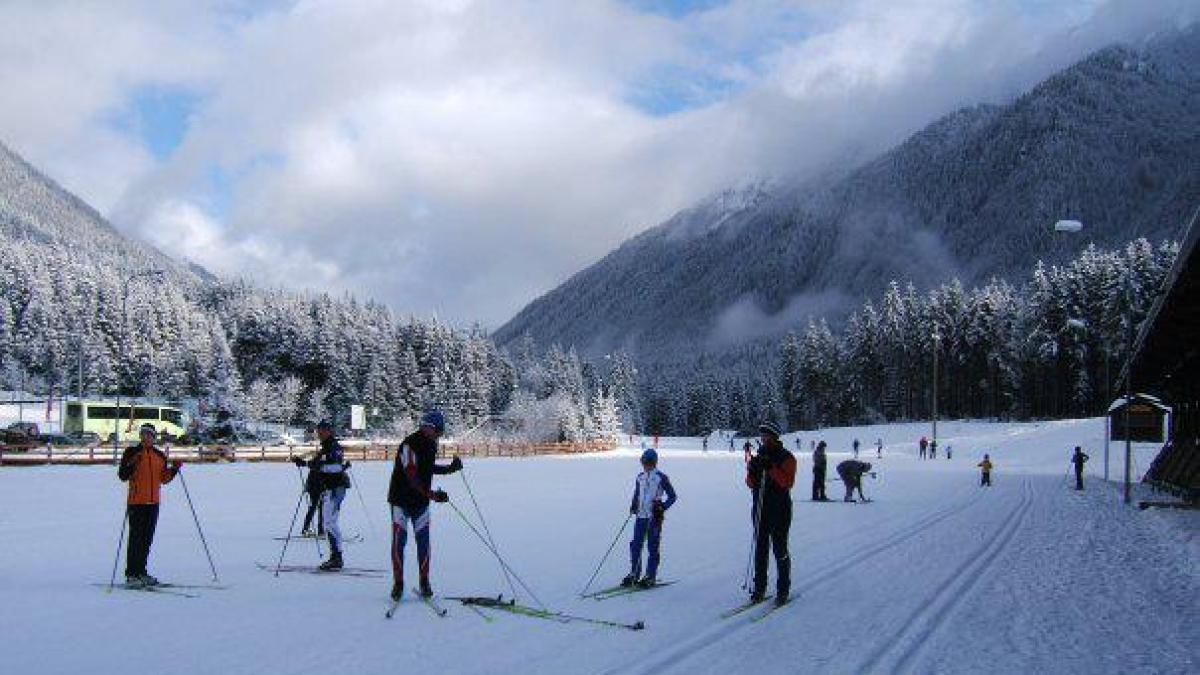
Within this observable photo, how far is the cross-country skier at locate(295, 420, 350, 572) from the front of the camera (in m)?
12.2

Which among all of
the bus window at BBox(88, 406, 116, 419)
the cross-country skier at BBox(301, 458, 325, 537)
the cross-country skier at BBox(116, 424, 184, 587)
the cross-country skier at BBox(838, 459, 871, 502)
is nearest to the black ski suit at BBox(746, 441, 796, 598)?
the cross-country skier at BBox(116, 424, 184, 587)

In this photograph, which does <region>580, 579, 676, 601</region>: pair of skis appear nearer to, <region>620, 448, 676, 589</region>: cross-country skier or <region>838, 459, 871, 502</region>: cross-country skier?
<region>620, 448, 676, 589</region>: cross-country skier

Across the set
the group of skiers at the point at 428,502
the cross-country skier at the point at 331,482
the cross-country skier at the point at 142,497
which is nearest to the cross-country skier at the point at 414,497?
the group of skiers at the point at 428,502

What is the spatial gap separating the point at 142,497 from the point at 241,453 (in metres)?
39.1

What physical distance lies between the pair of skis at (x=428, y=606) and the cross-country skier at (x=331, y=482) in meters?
2.42

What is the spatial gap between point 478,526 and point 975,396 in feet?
288

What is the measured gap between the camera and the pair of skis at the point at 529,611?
28.7 ft

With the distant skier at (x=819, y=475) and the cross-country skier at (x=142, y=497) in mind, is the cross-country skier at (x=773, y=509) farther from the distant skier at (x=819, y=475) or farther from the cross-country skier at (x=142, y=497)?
the distant skier at (x=819, y=475)

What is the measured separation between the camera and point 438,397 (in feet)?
326

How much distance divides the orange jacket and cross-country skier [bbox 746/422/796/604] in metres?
6.49

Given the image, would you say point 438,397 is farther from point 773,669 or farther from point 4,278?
point 773,669

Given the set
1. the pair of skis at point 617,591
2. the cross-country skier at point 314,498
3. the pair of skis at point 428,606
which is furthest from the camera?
the cross-country skier at point 314,498

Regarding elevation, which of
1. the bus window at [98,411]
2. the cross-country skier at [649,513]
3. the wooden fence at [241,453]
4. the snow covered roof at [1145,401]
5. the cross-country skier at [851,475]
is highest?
the snow covered roof at [1145,401]

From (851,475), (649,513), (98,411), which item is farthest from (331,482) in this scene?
(98,411)
